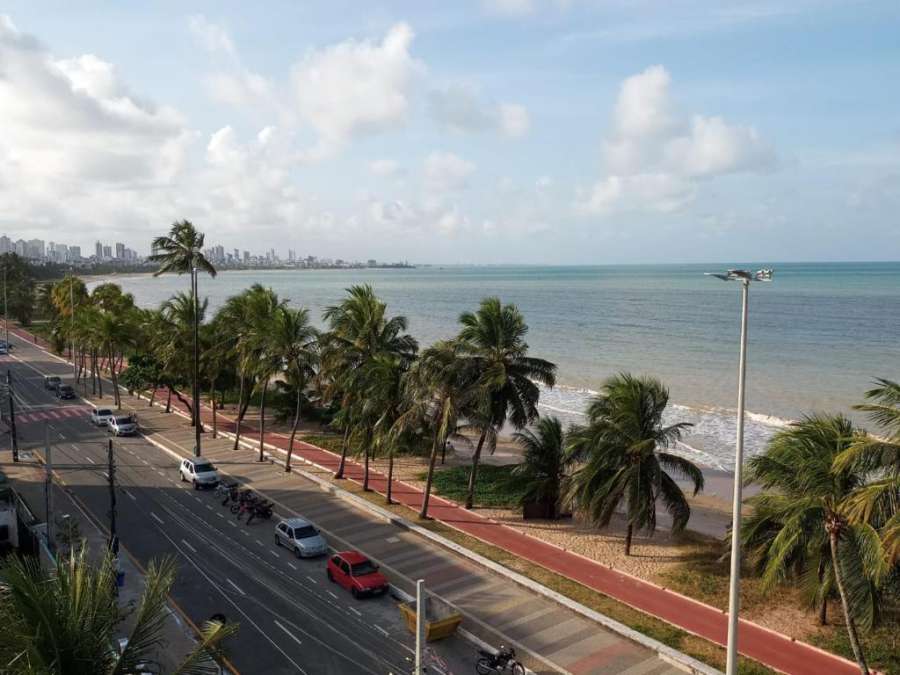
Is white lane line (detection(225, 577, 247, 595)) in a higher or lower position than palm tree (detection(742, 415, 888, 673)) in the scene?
lower

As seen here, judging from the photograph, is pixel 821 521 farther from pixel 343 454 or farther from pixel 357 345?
pixel 343 454

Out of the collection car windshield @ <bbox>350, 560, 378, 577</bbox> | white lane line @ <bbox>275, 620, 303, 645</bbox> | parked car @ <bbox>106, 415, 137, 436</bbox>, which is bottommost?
white lane line @ <bbox>275, 620, 303, 645</bbox>

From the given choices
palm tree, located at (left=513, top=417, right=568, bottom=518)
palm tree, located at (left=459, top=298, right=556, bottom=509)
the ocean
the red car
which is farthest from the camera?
the ocean

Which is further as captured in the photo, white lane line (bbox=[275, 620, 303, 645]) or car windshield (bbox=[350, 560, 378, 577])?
car windshield (bbox=[350, 560, 378, 577])

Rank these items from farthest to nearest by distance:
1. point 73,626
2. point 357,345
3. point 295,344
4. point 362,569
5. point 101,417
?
point 101,417 → point 295,344 → point 357,345 → point 362,569 → point 73,626

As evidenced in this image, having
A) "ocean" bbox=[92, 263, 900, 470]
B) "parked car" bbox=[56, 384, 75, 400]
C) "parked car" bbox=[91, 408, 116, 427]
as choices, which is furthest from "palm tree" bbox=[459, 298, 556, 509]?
"parked car" bbox=[56, 384, 75, 400]

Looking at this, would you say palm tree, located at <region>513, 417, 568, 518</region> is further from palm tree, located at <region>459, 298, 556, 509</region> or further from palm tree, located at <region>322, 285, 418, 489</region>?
palm tree, located at <region>322, 285, 418, 489</region>

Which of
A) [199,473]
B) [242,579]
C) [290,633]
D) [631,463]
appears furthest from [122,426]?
[631,463]
